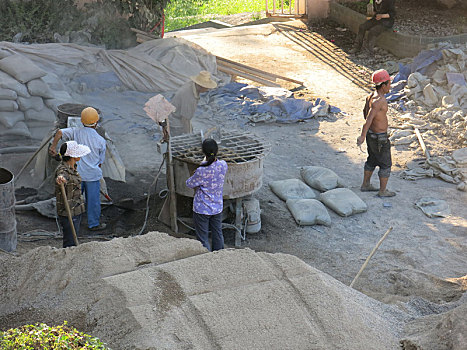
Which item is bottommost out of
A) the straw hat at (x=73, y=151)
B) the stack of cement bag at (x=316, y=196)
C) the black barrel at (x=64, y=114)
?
the stack of cement bag at (x=316, y=196)

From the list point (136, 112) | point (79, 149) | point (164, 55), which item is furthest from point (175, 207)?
point (164, 55)

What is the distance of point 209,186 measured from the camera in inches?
227

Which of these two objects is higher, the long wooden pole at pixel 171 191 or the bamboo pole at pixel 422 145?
the long wooden pole at pixel 171 191

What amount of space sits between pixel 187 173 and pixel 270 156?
2937 millimetres

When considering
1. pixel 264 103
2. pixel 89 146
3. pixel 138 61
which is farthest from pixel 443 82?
pixel 89 146

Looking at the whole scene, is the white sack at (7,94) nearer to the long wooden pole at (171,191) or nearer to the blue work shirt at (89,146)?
the blue work shirt at (89,146)

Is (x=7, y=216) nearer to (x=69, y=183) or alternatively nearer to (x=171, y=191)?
(x=69, y=183)

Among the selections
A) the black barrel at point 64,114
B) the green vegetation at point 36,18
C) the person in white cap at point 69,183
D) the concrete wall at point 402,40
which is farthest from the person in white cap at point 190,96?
the concrete wall at point 402,40

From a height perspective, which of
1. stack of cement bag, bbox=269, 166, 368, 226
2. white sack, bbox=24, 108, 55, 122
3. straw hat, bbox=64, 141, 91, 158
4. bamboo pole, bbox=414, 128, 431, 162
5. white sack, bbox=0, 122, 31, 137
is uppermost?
straw hat, bbox=64, 141, 91, 158

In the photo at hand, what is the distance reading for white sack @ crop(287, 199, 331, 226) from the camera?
23.4 feet

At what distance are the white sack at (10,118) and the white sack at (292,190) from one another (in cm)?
399

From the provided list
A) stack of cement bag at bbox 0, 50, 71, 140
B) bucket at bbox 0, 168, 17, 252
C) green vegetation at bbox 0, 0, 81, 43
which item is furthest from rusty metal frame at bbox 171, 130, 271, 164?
green vegetation at bbox 0, 0, 81, 43

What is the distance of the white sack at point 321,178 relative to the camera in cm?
801

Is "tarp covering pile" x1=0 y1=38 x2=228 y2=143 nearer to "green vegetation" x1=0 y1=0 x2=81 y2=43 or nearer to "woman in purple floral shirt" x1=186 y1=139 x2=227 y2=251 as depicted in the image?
"green vegetation" x1=0 y1=0 x2=81 y2=43
